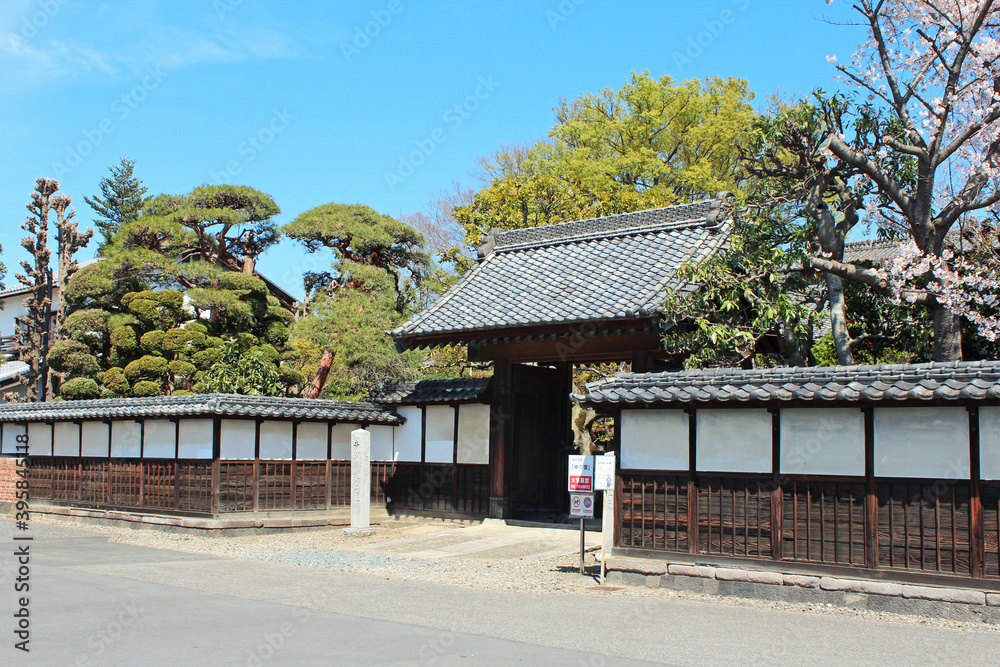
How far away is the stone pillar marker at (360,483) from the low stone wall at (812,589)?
7238 mm

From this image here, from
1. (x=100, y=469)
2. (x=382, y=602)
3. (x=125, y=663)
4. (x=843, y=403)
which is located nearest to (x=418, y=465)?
(x=100, y=469)

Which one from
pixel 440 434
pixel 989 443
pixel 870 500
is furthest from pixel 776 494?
pixel 440 434

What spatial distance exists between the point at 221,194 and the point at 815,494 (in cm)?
2504

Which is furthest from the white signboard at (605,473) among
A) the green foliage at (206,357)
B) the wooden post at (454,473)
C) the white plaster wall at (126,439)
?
the green foliage at (206,357)

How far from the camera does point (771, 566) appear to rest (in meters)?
10.5

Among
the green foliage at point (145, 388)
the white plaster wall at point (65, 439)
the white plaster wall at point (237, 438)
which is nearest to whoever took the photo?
the white plaster wall at point (237, 438)

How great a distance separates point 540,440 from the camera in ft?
63.0

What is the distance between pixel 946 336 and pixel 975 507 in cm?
394

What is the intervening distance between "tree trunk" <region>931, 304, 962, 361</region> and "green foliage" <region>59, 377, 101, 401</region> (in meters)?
24.2

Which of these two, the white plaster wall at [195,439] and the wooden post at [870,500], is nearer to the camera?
the wooden post at [870,500]

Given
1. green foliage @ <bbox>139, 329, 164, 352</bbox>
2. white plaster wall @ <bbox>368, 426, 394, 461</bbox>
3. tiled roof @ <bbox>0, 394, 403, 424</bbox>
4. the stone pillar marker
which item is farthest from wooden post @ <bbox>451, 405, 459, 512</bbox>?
green foliage @ <bbox>139, 329, 164, 352</bbox>

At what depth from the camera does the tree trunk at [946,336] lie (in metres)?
12.5

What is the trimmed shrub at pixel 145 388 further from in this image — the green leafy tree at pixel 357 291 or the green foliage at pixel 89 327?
the green leafy tree at pixel 357 291

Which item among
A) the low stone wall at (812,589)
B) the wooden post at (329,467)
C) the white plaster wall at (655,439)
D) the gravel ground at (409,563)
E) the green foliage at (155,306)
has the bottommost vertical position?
the gravel ground at (409,563)
